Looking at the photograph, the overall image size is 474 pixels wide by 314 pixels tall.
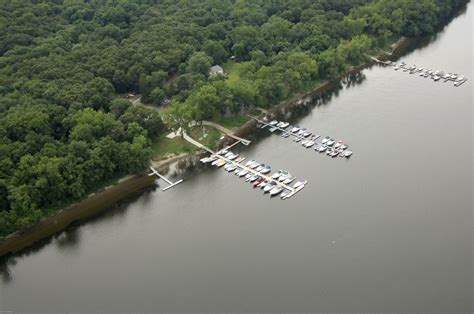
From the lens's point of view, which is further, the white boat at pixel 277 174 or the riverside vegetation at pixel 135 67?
the white boat at pixel 277 174

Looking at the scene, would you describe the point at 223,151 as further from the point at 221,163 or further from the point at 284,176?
the point at 284,176

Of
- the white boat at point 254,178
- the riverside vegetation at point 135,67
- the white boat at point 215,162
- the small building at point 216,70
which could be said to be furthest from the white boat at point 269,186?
the small building at point 216,70

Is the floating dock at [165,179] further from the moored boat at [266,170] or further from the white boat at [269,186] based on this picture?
the white boat at [269,186]

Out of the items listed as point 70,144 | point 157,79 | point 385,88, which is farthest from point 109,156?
point 385,88

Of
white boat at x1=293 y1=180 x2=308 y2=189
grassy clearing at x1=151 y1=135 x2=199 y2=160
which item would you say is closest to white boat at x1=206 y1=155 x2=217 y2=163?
grassy clearing at x1=151 y1=135 x2=199 y2=160

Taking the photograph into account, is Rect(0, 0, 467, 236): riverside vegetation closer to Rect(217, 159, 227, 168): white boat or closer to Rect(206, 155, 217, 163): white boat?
Rect(206, 155, 217, 163): white boat

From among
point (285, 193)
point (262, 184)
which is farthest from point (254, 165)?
point (285, 193)
